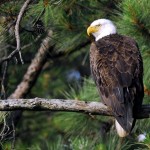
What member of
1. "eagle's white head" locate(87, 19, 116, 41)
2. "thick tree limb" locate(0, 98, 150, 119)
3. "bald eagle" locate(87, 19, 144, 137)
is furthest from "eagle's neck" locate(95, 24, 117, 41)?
"thick tree limb" locate(0, 98, 150, 119)

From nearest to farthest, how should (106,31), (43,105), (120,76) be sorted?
1. (43,105)
2. (120,76)
3. (106,31)

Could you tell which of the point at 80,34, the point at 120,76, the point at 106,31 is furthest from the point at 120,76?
the point at 80,34

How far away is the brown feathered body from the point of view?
4.04 m

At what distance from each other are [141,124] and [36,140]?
3219 millimetres

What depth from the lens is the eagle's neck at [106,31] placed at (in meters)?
4.96

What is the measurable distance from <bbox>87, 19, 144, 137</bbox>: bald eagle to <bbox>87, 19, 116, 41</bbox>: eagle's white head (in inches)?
11.9

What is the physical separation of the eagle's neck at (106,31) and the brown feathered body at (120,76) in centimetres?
38

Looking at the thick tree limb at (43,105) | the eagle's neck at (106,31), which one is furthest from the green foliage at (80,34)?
the thick tree limb at (43,105)

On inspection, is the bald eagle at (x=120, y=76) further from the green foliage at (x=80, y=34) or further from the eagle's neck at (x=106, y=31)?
the eagle's neck at (x=106, y=31)

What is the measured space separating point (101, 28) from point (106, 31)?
0.05 m

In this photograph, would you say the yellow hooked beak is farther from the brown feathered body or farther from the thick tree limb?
the thick tree limb

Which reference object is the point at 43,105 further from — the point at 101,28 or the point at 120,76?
the point at 101,28

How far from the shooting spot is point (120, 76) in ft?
13.7

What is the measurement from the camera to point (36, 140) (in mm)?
7812
